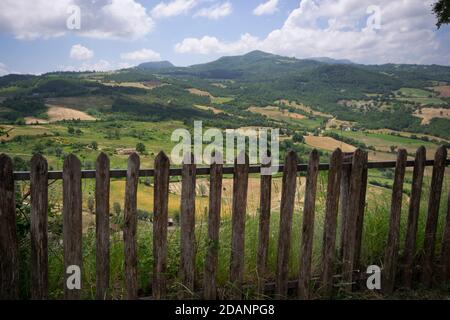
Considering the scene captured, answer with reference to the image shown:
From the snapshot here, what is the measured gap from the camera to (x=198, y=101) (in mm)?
135000

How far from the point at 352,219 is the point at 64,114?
101 meters

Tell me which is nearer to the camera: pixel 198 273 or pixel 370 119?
pixel 198 273

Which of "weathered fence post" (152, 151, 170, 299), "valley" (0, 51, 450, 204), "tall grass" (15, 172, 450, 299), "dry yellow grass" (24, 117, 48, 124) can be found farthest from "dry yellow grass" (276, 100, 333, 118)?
"weathered fence post" (152, 151, 170, 299)

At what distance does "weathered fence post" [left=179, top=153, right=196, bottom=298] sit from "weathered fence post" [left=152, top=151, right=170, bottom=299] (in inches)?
5.8

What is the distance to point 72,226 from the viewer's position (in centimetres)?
319

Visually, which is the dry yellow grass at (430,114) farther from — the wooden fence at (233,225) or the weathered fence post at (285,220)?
the weathered fence post at (285,220)

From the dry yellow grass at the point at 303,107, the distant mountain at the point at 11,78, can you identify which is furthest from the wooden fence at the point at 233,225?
the distant mountain at the point at 11,78

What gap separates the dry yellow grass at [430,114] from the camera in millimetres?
94250

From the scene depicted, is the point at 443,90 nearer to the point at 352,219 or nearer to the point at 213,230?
the point at 352,219

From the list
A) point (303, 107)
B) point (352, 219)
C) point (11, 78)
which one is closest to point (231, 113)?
point (303, 107)

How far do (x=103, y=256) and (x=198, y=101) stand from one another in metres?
134

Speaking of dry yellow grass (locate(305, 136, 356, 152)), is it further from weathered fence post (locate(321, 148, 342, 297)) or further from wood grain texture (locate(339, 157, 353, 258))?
weathered fence post (locate(321, 148, 342, 297))
